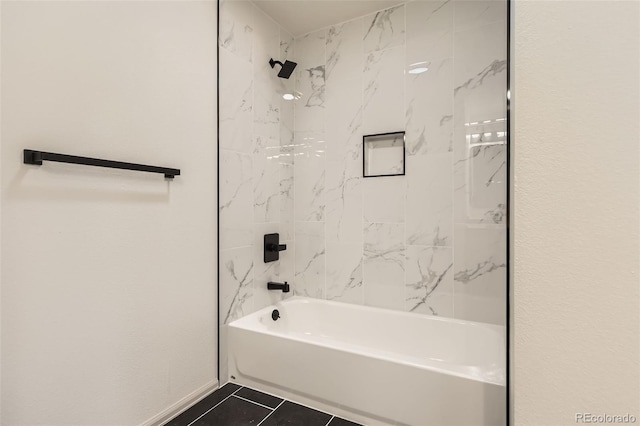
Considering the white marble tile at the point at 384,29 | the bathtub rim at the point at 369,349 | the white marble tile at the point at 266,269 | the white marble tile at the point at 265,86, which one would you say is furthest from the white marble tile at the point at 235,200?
the white marble tile at the point at 384,29

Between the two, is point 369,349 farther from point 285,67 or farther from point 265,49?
point 265,49

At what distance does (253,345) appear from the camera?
1.87 meters

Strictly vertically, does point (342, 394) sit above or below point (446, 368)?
below

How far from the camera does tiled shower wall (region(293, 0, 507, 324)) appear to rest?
191 cm

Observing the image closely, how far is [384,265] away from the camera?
87.6 inches

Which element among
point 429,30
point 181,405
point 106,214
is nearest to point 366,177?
point 429,30

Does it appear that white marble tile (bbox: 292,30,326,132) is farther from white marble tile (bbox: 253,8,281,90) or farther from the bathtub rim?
the bathtub rim

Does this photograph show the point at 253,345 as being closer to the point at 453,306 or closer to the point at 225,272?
the point at 225,272

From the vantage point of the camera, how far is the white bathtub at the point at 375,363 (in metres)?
1.36

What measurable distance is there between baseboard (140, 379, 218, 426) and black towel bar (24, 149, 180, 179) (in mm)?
1188

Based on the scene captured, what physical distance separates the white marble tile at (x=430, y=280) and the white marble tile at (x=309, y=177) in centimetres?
77

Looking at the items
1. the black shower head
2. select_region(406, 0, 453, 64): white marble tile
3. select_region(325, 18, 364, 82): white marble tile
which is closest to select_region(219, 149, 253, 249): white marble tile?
the black shower head
